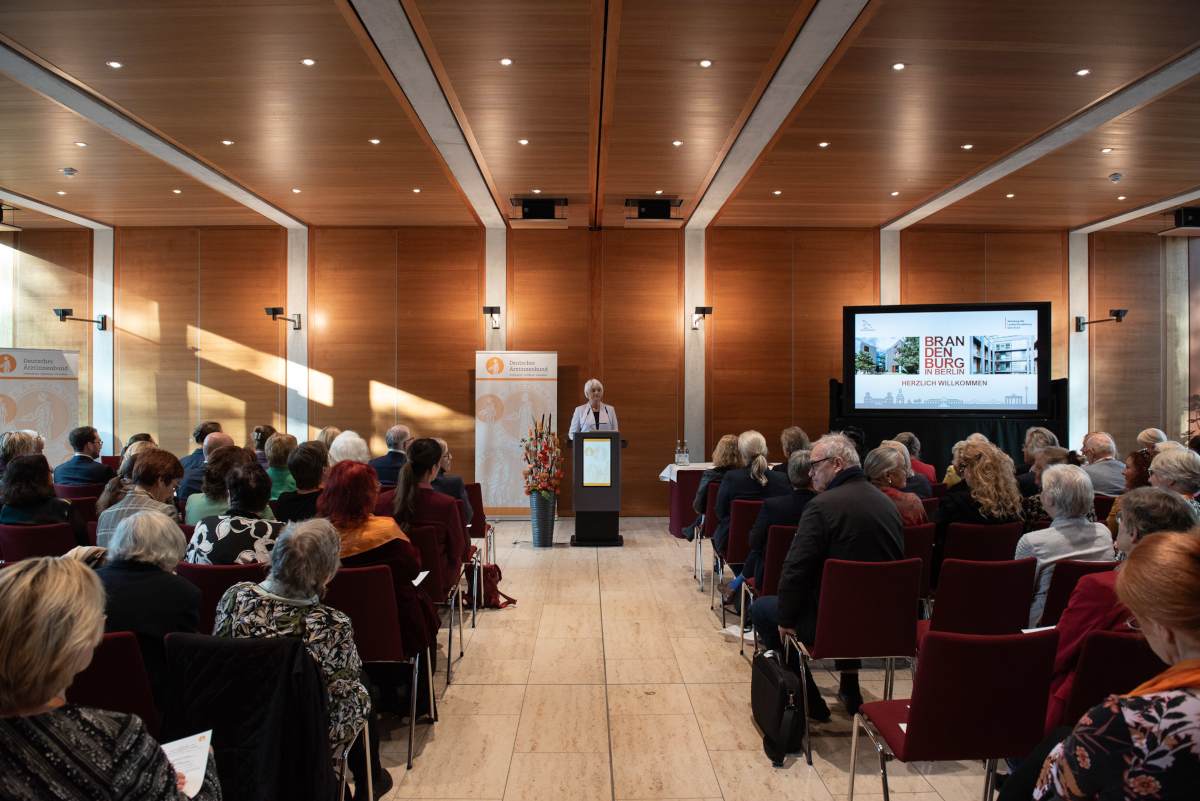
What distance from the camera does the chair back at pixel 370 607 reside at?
120 inches

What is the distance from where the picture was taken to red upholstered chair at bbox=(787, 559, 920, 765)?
3.17 m

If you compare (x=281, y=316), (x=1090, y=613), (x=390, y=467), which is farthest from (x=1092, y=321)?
(x=281, y=316)

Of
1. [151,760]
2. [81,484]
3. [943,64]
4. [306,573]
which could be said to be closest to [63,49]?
[81,484]

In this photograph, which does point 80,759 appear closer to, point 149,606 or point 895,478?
point 149,606

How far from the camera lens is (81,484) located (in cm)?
564

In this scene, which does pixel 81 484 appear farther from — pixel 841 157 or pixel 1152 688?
pixel 841 157

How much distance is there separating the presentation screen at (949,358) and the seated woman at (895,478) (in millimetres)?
6111

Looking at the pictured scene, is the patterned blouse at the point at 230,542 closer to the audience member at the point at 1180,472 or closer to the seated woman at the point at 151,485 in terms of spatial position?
the seated woman at the point at 151,485

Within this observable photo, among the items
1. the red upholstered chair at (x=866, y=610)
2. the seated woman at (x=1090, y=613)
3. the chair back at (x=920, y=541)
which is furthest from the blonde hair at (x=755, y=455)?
the seated woman at (x=1090, y=613)

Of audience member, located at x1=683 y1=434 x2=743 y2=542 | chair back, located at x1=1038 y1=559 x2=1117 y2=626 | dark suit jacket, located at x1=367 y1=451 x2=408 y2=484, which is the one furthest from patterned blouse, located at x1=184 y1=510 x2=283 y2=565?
audience member, located at x1=683 y1=434 x2=743 y2=542

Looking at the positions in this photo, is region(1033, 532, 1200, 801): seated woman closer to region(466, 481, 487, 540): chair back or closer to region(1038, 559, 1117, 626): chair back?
region(1038, 559, 1117, 626): chair back

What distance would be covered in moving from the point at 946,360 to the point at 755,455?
5427 mm

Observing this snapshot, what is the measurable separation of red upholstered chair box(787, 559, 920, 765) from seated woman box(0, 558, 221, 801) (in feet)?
8.28

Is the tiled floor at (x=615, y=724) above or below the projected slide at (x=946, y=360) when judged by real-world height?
below
